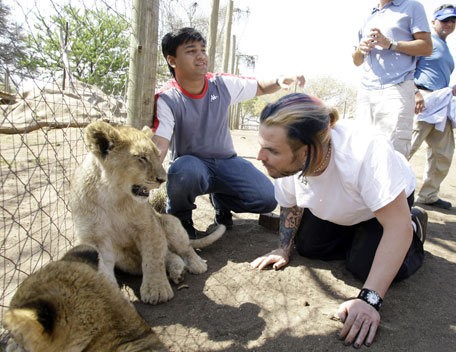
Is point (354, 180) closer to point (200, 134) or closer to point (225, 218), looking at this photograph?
point (200, 134)

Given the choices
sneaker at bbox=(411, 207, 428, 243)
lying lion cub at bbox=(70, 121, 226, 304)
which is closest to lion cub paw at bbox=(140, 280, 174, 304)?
lying lion cub at bbox=(70, 121, 226, 304)

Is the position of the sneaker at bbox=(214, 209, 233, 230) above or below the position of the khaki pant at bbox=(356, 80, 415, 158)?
below

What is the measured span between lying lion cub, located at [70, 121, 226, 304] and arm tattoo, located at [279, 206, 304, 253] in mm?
1103

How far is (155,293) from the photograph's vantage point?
2844mm

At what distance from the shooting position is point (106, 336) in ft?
4.75

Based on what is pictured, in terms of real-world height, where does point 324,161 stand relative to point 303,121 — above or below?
below

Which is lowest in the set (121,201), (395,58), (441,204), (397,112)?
(441,204)

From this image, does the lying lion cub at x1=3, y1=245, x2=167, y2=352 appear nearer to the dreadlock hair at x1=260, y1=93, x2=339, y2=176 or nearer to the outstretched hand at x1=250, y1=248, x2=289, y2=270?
the dreadlock hair at x1=260, y1=93, x2=339, y2=176

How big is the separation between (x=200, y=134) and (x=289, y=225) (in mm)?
1392

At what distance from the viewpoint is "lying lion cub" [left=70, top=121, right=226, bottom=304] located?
9.16ft

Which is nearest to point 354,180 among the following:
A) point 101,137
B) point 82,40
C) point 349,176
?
point 349,176

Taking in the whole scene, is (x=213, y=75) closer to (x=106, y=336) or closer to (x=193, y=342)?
(x=193, y=342)

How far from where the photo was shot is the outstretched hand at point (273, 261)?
3301mm

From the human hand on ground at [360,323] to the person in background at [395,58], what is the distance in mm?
2527
